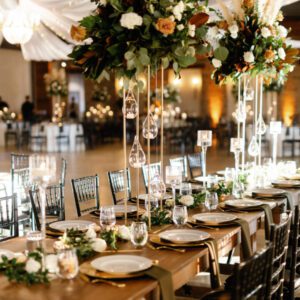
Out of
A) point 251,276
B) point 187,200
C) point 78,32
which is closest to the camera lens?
point 251,276

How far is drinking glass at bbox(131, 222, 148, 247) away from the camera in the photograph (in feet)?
9.77

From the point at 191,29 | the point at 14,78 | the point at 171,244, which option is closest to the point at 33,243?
the point at 171,244

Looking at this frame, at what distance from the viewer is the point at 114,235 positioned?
10.4ft

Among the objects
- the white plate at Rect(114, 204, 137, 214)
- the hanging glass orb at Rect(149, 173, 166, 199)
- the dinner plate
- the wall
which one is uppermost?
the wall

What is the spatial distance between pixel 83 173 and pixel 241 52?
6.81 meters

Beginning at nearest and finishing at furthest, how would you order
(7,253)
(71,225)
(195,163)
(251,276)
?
1. (251,276)
2. (7,253)
3. (71,225)
4. (195,163)

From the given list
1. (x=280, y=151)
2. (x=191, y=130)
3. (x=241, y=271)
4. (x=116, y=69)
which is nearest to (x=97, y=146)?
(x=191, y=130)

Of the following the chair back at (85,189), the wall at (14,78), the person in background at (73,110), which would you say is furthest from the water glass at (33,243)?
the wall at (14,78)

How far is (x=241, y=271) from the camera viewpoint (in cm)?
231

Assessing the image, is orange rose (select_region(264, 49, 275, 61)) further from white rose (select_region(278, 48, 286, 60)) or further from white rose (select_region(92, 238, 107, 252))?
white rose (select_region(92, 238, 107, 252))

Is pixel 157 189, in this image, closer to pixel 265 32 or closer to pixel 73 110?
pixel 265 32

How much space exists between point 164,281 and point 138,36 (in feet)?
4.54

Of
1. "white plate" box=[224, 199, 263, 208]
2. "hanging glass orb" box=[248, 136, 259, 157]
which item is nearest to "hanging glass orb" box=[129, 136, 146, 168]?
"white plate" box=[224, 199, 263, 208]

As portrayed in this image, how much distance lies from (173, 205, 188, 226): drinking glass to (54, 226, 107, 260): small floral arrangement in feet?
1.98
